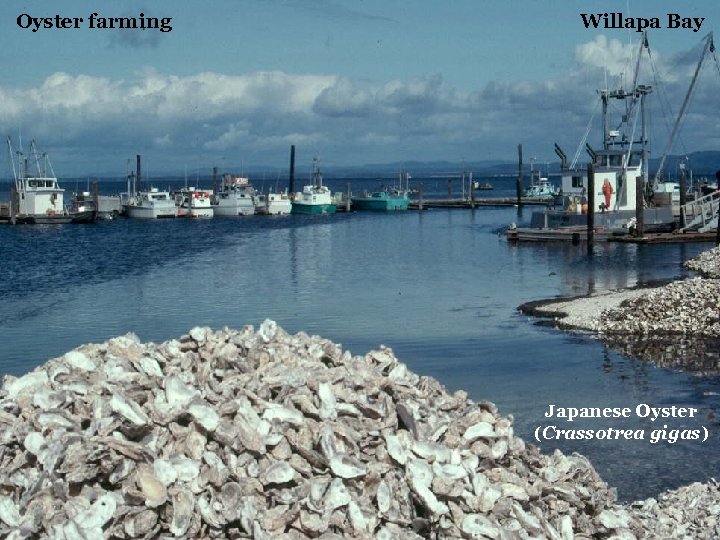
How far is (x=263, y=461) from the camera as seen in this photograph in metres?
7.38

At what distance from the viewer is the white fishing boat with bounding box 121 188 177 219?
89.1 meters

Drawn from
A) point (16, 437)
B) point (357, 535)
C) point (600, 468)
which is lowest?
point (600, 468)

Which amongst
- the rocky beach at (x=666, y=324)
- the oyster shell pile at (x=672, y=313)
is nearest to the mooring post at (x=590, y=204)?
the rocky beach at (x=666, y=324)

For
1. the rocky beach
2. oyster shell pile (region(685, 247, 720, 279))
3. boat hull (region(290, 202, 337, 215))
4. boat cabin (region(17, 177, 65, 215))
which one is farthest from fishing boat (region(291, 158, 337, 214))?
the rocky beach

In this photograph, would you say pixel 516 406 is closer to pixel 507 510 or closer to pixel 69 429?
pixel 507 510

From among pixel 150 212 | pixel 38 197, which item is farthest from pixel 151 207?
pixel 38 197

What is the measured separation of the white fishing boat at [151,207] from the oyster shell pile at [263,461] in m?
81.9

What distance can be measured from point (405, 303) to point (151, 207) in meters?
62.0

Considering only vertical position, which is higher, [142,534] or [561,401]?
[142,534]

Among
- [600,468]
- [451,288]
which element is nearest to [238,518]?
[600,468]

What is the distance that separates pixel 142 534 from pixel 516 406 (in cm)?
999

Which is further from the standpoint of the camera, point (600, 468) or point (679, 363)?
point (679, 363)

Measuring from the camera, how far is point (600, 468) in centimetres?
1260

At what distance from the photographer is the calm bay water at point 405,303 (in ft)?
54.2
